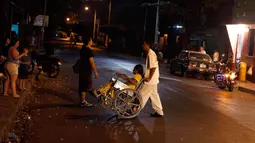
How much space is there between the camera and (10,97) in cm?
1121

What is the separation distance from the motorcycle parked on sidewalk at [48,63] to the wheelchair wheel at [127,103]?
8915mm

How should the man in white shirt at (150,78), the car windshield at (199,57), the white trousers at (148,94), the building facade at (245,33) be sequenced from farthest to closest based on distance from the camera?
the car windshield at (199,57), the building facade at (245,33), the white trousers at (148,94), the man in white shirt at (150,78)

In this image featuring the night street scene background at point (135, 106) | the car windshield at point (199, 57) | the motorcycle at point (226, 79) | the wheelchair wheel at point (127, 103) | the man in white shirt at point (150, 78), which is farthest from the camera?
the car windshield at point (199, 57)

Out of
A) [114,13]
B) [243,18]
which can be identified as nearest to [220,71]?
[243,18]

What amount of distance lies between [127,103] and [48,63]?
9174 mm

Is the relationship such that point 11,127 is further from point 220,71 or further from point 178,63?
point 178,63

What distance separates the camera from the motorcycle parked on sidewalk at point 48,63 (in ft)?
58.1

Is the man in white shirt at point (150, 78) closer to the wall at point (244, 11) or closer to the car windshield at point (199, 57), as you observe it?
the car windshield at point (199, 57)

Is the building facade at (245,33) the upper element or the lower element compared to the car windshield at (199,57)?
upper

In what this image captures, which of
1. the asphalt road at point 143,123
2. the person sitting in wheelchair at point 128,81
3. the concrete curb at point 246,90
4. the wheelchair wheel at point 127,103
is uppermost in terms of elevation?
the person sitting in wheelchair at point 128,81

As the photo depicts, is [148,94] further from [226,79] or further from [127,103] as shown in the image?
[226,79]

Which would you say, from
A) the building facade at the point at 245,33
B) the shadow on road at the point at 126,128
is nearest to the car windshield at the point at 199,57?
the building facade at the point at 245,33

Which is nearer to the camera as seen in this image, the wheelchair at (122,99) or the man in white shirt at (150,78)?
the wheelchair at (122,99)

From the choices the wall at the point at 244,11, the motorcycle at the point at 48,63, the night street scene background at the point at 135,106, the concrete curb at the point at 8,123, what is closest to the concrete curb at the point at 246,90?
the night street scene background at the point at 135,106
